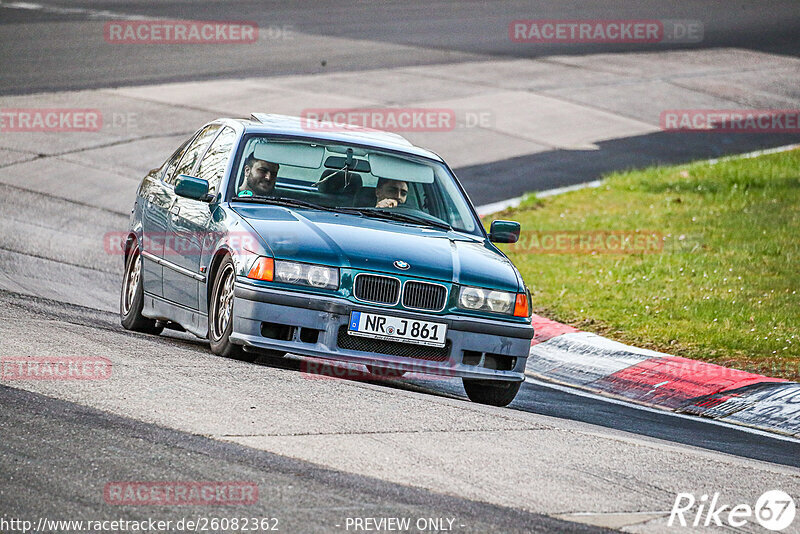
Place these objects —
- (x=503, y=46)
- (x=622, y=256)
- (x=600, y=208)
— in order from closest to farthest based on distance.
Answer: (x=622, y=256), (x=600, y=208), (x=503, y=46)

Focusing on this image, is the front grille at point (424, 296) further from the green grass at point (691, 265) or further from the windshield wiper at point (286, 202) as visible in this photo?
the green grass at point (691, 265)

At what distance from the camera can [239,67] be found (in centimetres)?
2544

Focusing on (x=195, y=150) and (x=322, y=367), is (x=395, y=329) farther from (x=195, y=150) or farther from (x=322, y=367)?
(x=195, y=150)

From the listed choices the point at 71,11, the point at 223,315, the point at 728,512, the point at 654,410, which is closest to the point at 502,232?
the point at 654,410

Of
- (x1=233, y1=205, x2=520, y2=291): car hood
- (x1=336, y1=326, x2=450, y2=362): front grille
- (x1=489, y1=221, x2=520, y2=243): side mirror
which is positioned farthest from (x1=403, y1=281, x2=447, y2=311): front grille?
(x1=489, y1=221, x2=520, y2=243): side mirror

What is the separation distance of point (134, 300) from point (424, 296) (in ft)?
9.17

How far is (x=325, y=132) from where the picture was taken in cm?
926

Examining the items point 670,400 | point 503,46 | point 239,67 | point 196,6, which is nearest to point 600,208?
point 670,400

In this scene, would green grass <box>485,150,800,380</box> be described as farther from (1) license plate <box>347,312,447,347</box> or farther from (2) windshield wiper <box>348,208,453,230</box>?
(1) license plate <box>347,312,447,347</box>

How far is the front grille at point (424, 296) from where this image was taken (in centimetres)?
787

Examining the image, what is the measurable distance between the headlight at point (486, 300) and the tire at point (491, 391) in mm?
490

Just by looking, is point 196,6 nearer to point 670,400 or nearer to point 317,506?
point 670,400

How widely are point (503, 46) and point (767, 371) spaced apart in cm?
2073

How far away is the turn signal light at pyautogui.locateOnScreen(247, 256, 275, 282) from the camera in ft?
25.4
